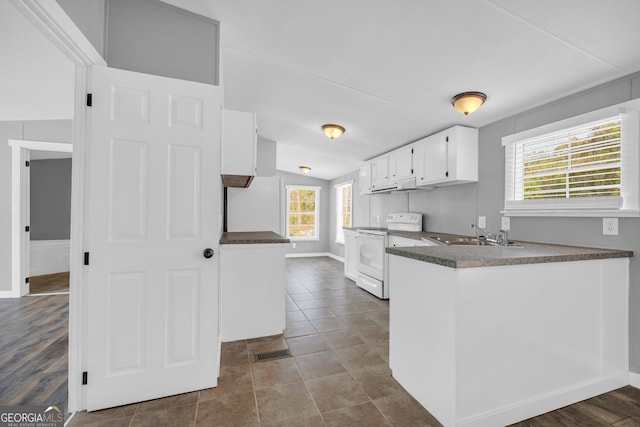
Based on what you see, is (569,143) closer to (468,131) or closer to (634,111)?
(634,111)

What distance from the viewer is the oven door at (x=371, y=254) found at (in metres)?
4.11

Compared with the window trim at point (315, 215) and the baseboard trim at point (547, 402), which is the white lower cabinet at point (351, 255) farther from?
the baseboard trim at point (547, 402)

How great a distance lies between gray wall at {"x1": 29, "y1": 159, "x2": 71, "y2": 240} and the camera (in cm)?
A: 545

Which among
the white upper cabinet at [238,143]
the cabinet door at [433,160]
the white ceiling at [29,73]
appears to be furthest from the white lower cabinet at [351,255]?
the white ceiling at [29,73]

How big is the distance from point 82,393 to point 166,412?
524 mm

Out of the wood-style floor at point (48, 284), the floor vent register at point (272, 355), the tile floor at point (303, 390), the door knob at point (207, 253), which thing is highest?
the door knob at point (207, 253)

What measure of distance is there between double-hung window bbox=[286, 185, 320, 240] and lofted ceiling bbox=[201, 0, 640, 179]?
4564 millimetres

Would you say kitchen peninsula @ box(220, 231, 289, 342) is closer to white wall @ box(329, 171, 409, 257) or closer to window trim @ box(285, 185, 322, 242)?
white wall @ box(329, 171, 409, 257)

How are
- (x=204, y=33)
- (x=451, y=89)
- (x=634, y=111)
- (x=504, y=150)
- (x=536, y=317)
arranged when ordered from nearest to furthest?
(x=536, y=317) → (x=634, y=111) → (x=204, y=33) → (x=451, y=89) → (x=504, y=150)

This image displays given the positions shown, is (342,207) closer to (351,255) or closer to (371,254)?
(351,255)

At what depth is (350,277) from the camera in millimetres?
5254

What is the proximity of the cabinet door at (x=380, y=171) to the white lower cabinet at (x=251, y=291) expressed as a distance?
256cm

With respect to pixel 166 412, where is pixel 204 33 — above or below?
above

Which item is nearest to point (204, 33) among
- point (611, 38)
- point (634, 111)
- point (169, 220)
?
point (169, 220)
